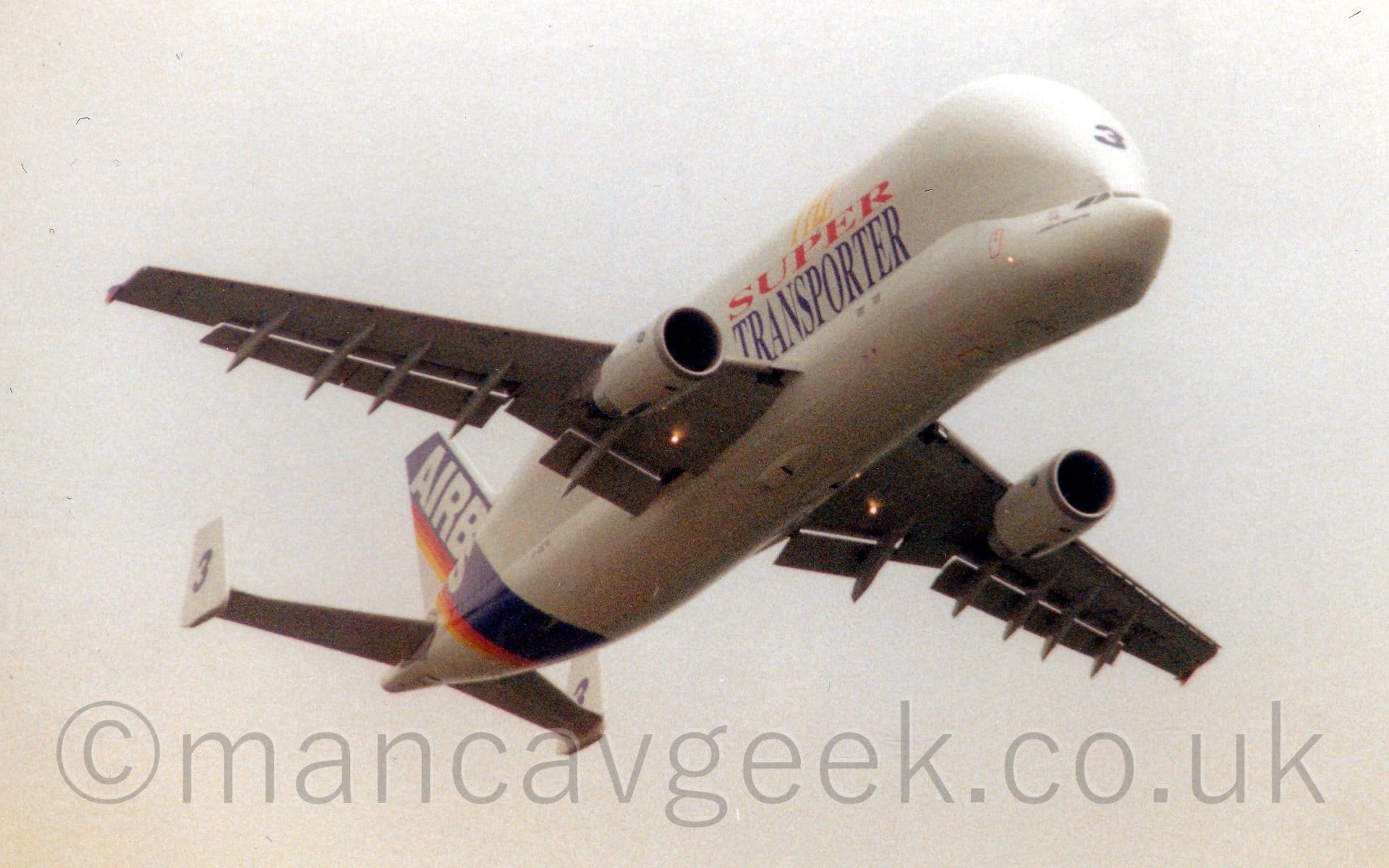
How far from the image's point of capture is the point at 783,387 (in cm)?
1856

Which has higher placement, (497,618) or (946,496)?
(946,496)

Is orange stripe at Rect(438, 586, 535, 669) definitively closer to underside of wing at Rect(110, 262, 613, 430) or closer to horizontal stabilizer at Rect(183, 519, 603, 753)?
horizontal stabilizer at Rect(183, 519, 603, 753)

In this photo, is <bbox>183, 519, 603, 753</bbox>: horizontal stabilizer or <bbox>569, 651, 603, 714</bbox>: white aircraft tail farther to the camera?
<bbox>569, 651, 603, 714</bbox>: white aircraft tail

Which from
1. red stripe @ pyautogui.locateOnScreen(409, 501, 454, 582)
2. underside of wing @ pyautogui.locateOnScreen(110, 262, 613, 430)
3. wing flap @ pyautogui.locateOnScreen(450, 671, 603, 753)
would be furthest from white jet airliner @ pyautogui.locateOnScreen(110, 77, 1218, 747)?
red stripe @ pyautogui.locateOnScreen(409, 501, 454, 582)

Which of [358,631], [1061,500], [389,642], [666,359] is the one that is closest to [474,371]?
[666,359]

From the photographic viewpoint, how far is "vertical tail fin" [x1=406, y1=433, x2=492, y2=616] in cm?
2586

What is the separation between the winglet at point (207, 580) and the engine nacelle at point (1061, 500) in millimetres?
11551

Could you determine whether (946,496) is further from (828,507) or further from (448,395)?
(448,395)

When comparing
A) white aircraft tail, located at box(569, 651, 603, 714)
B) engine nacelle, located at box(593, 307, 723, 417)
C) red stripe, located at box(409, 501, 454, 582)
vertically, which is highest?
engine nacelle, located at box(593, 307, 723, 417)

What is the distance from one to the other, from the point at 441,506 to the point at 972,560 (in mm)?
9430

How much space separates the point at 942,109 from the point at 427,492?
13.3 metres

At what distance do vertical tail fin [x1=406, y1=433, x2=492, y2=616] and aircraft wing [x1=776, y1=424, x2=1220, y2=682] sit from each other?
5347 millimetres

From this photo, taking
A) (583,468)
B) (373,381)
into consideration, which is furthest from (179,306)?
(583,468)

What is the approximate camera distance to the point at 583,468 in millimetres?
19953
